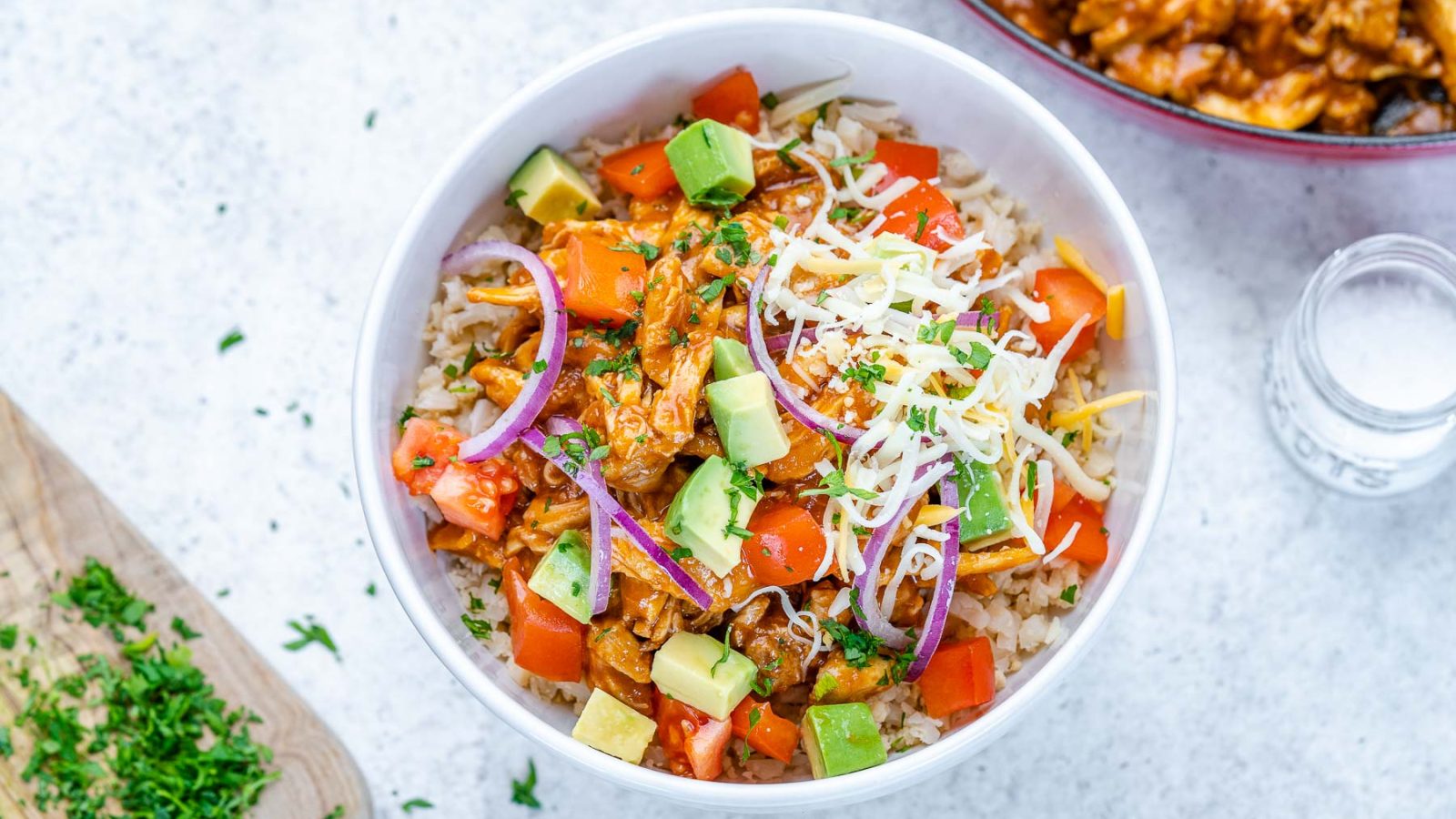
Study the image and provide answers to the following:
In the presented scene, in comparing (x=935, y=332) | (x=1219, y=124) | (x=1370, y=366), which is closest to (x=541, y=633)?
(x=935, y=332)

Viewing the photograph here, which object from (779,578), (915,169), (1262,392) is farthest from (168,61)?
(1262,392)

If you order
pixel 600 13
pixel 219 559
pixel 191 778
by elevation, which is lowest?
pixel 191 778

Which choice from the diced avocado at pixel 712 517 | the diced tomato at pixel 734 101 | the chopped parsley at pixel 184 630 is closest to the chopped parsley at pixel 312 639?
the chopped parsley at pixel 184 630

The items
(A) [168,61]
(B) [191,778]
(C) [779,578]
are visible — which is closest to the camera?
(C) [779,578]

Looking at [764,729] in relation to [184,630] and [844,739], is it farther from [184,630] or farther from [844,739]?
[184,630]

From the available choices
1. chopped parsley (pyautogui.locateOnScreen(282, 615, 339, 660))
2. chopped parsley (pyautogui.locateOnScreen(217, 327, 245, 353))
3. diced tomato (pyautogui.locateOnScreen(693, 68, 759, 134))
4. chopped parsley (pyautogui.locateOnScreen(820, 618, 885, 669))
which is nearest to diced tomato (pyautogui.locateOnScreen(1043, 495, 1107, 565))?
chopped parsley (pyautogui.locateOnScreen(820, 618, 885, 669))

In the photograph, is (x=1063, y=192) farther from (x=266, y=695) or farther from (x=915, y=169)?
(x=266, y=695)

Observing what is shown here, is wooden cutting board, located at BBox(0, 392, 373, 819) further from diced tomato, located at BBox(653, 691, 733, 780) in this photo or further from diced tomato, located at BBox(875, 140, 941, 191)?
diced tomato, located at BBox(875, 140, 941, 191)

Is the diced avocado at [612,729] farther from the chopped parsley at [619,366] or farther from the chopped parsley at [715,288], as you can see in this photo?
the chopped parsley at [715,288]
